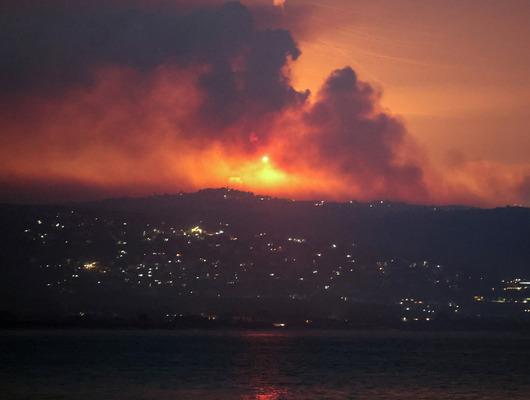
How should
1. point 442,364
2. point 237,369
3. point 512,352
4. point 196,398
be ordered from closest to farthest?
1. point 196,398
2. point 237,369
3. point 442,364
4. point 512,352

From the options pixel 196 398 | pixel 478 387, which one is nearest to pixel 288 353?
pixel 478 387

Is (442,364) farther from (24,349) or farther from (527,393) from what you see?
(24,349)

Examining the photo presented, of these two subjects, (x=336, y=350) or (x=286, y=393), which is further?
(x=336, y=350)

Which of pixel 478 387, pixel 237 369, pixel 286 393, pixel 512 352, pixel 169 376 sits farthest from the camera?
pixel 512 352

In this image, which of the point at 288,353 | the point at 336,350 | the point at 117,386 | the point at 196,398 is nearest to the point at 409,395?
the point at 196,398

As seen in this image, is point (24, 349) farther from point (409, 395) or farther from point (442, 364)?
point (409, 395)

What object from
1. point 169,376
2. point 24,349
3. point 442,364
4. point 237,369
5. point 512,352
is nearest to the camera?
point 169,376
